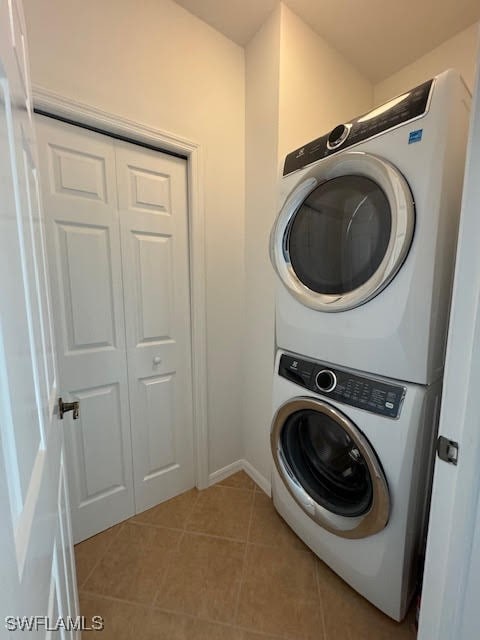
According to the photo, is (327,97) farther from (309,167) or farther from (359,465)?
(359,465)

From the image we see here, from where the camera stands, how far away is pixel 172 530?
144 cm

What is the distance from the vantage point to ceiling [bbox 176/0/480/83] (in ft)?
4.28

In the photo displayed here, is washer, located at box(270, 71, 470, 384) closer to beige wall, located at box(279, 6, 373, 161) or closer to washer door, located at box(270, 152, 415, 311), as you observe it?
washer door, located at box(270, 152, 415, 311)

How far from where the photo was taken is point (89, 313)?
127 centimetres

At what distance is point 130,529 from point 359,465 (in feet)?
4.02

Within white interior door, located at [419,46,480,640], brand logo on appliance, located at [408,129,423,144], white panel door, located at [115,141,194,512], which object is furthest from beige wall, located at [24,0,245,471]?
white interior door, located at [419,46,480,640]

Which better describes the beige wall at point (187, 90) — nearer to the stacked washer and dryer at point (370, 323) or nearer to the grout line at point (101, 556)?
the stacked washer and dryer at point (370, 323)

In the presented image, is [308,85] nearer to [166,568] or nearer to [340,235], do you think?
[340,235]

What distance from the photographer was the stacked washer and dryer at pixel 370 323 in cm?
81

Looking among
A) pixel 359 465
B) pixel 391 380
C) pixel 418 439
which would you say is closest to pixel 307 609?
pixel 359 465

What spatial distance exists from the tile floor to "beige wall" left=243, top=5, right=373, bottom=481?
16.3 inches

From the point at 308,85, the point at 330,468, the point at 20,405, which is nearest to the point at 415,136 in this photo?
the point at 308,85

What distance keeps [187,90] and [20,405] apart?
164cm

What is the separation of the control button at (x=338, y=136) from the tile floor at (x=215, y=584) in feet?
5.89
